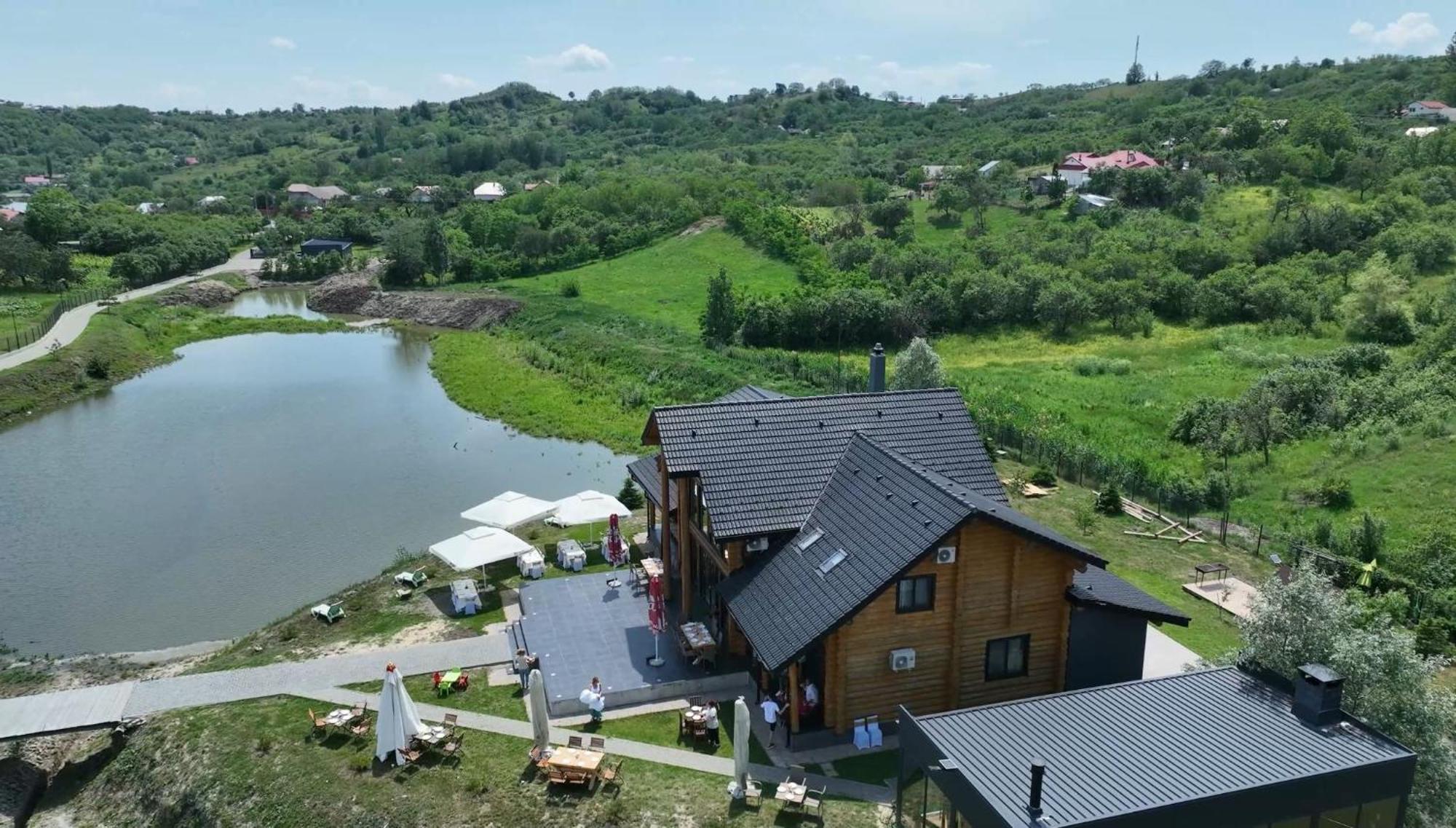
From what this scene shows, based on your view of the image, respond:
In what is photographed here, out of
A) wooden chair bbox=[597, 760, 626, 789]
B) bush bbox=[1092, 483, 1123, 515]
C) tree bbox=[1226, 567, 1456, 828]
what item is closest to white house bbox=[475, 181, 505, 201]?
bush bbox=[1092, 483, 1123, 515]

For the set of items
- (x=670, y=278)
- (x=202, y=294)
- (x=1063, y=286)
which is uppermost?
(x=1063, y=286)

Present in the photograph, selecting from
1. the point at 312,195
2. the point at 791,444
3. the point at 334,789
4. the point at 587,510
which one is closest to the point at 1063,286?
the point at 587,510

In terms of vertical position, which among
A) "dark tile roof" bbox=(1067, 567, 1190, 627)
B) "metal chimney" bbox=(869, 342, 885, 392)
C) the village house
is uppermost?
the village house

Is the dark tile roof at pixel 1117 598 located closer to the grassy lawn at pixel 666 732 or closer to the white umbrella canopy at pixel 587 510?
the grassy lawn at pixel 666 732

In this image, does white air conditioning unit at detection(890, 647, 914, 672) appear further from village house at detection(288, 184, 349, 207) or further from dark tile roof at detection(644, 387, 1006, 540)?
village house at detection(288, 184, 349, 207)

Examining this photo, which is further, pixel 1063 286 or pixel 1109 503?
pixel 1063 286

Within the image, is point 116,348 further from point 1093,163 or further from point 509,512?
point 1093,163

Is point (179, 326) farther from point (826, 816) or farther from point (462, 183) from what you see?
point (462, 183)

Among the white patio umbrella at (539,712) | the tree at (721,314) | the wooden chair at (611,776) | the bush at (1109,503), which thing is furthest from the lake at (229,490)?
the bush at (1109,503)
